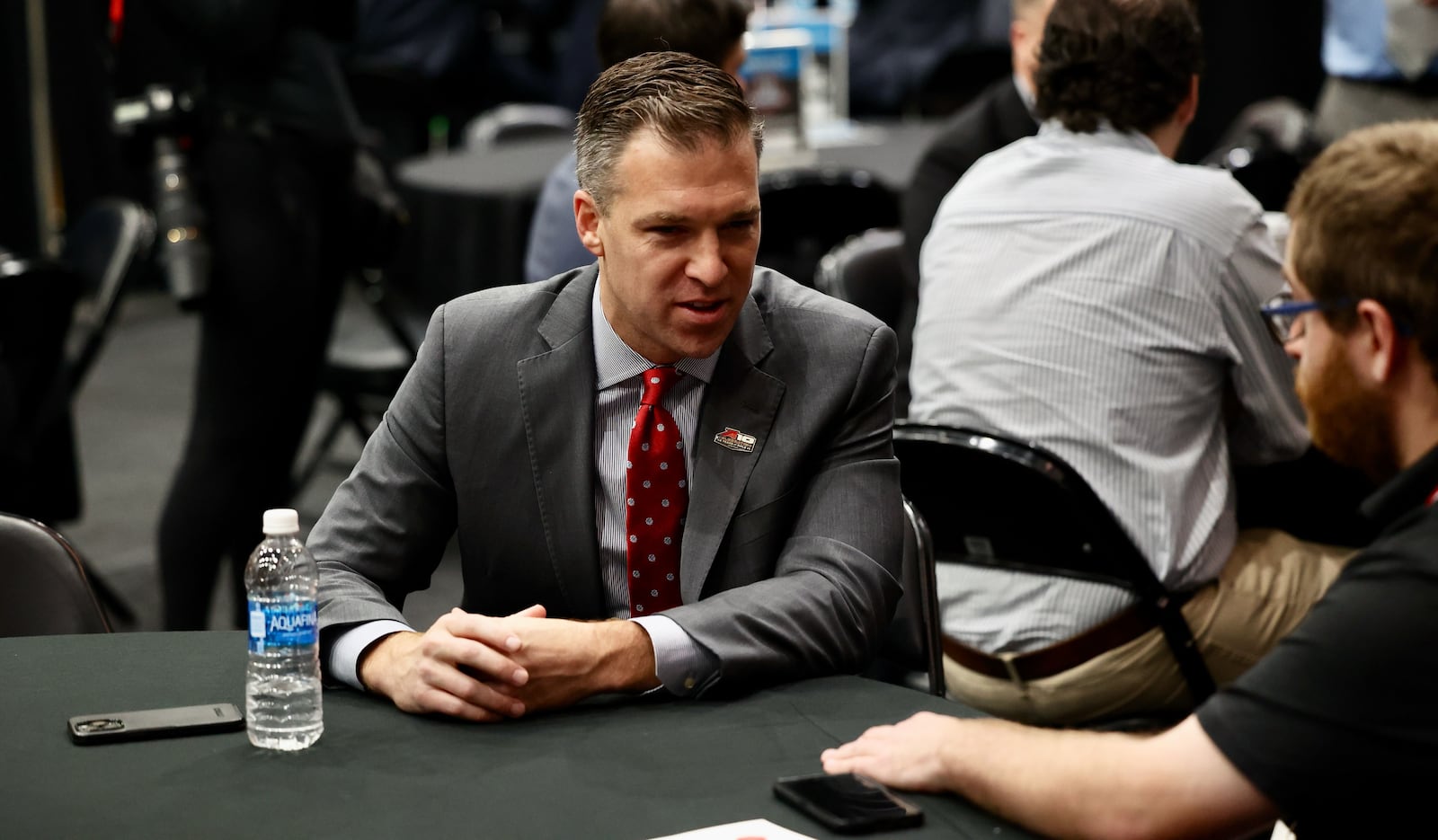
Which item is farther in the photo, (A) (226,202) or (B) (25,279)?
(B) (25,279)

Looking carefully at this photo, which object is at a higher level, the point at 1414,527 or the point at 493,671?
the point at 1414,527

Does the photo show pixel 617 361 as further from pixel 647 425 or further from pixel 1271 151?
pixel 1271 151

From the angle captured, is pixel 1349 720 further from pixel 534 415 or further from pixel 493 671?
pixel 534 415

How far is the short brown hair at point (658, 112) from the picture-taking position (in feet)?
6.07

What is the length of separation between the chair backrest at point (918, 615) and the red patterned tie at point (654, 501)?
1.16 ft

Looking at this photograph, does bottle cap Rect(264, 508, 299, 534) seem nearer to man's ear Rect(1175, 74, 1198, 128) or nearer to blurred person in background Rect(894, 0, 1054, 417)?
man's ear Rect(1175, 74, 1198, 128)

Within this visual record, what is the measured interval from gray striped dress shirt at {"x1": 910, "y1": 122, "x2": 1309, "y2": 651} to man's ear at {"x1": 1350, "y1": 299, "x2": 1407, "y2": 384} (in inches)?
39.0

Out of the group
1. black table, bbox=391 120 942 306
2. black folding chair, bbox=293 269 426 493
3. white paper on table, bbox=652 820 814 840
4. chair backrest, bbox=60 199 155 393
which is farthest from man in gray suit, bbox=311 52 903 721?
black table, bbox=391 120 942 306

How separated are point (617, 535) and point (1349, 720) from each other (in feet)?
3.03

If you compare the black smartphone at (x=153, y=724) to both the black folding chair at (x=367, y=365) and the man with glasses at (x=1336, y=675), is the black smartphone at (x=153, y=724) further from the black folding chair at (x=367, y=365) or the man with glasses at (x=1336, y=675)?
the black folding chair at (x=367, y=365)

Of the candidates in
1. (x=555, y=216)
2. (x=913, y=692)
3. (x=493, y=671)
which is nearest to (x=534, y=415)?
(x=493, y=671)

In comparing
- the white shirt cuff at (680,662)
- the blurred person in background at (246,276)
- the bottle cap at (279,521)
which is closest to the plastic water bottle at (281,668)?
the bottle cap at (279,521)

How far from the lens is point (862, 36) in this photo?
9.52 meters

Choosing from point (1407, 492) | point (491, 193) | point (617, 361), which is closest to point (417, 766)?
point (617, 361)
